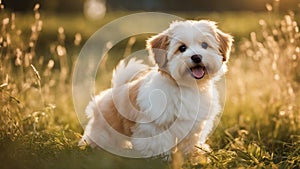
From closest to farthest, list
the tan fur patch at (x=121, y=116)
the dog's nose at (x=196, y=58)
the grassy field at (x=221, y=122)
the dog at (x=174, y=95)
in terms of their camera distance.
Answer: the grassy field at (x=221, y=122)
the dog's nose at (x=196, y=58)
the dog at (x=174, y=95)
the tan fur patch at (x=121, y=116)

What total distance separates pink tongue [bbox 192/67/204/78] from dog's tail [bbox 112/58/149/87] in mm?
697

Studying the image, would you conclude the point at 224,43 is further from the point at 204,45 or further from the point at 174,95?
the point at 174,95

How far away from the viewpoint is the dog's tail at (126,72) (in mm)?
4441

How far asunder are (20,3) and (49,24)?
8764mm

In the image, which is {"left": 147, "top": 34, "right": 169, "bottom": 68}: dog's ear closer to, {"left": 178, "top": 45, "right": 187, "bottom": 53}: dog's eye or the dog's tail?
{"left": 178, "top": 45, "right": 187, "bottom": 53}: dog's eye

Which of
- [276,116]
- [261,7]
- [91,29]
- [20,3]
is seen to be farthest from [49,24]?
[261,7]

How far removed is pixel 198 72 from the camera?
3947 mm

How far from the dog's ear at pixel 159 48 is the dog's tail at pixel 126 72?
12.8 inches

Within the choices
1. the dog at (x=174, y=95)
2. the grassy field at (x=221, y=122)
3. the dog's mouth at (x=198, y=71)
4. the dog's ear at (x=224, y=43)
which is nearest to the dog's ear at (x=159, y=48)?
the dog at (x=174, y=95)

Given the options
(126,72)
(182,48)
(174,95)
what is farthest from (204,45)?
(126,72)

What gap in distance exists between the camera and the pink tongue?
3.93 metres

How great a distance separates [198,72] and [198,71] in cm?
1

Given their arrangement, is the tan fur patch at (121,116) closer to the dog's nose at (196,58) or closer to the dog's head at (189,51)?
the dog's head at (189,51)

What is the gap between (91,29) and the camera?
13.8 meters
